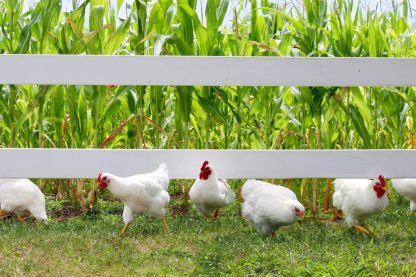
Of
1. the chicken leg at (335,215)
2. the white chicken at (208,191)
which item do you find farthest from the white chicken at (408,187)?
the white chicken at (208,191)

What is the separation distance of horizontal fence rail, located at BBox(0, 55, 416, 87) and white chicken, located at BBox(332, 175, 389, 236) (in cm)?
81

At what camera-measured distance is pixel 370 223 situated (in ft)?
19.0

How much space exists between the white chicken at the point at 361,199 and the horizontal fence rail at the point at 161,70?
0.81 m

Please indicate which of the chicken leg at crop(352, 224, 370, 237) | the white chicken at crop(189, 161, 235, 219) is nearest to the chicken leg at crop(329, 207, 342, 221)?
the chicken leg at crop(352, 224, 370, 237)

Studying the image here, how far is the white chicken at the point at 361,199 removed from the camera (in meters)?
5.16

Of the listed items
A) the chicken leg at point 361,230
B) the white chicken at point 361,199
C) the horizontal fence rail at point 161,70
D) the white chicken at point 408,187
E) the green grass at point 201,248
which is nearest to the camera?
the green grass at point 201,248

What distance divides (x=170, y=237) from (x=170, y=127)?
187 cm

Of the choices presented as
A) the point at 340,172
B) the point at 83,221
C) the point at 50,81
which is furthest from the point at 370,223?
the point at 50,81

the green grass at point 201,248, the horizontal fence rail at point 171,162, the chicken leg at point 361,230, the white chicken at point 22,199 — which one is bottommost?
the green grass at point 201,248

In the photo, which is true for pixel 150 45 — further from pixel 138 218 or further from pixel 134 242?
pixel 134 242

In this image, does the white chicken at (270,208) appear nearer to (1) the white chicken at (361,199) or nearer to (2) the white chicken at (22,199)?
(1) the white chicken at (361,199)

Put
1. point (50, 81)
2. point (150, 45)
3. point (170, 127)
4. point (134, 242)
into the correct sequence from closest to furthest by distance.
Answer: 1. point (134, 242)
2. point (50, 81)
3. point (150, 45)
4. point (170, 127)

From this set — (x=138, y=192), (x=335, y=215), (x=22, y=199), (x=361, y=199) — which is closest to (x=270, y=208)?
(x=361, y=199)

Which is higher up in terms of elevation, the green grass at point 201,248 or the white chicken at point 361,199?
the white chicken at point 361,199
